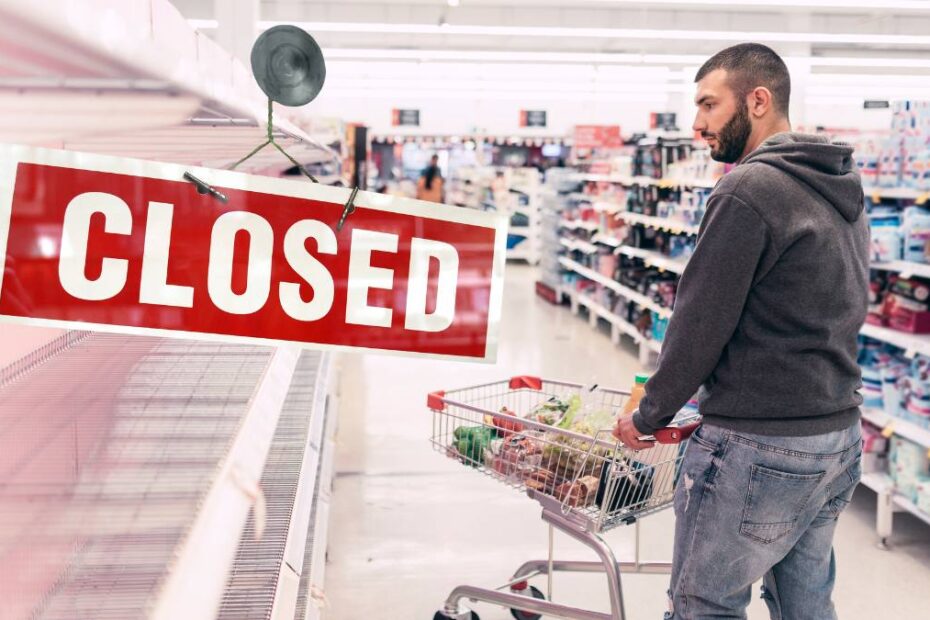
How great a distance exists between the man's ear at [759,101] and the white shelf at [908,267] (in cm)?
230

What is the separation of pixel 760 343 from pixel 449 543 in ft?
7.75

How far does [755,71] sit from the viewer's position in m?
2.06

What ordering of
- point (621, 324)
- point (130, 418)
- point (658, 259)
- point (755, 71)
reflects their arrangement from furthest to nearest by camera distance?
point (621, 324) < point (658, 259) < point (755, 71) < point (130, 418)

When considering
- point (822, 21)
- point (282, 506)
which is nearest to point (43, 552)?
point (282, 506)

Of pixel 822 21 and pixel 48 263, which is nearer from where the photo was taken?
pixel 48 263

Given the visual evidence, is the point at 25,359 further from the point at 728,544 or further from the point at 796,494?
the point at 796,494

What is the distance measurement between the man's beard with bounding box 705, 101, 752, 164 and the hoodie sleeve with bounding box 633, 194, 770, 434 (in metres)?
0.22

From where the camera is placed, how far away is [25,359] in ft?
5.66

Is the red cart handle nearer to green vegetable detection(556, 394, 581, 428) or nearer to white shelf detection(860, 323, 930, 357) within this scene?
green vegetable detection(556, 394, 581, 428)

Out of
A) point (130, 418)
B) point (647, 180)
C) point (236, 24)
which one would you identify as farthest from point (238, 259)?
point (647, 180)

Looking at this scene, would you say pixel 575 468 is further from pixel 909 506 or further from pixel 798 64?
pixel 798 64

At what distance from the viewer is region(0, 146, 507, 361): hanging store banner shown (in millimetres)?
1158

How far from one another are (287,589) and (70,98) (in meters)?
1.40

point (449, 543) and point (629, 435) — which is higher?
point (629, 435)
